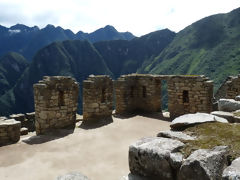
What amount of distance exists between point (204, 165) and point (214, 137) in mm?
1126

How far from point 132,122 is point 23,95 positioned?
115 metres

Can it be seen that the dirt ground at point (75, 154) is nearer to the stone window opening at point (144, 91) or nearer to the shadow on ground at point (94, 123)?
the shadow on ground at point (94, 123)

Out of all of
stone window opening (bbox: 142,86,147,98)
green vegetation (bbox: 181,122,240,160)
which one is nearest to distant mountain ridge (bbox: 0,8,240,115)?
stone window opening (bbox: 142,86,147,98)

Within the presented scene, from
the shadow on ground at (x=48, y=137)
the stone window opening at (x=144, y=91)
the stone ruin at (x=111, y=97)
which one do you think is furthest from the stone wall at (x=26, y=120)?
the stone window opening at (x=144, y=91)

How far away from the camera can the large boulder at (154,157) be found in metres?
3.91

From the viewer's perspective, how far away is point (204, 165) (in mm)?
3375

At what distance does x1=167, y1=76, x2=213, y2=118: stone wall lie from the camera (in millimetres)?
13875

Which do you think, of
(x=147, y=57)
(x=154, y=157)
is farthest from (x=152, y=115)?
(x=147, y=57)

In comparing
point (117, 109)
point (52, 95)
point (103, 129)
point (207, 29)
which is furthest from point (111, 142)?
point (207, 29)

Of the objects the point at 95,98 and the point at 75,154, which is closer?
the point at 75,154

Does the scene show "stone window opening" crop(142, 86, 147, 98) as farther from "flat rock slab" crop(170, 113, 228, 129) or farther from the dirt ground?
"flat rock slab" crop(170, 113, 228, 129)

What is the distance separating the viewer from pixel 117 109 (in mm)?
16562

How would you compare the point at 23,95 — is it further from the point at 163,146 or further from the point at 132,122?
the point at 163,146

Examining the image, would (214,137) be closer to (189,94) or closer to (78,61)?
(189,94)
